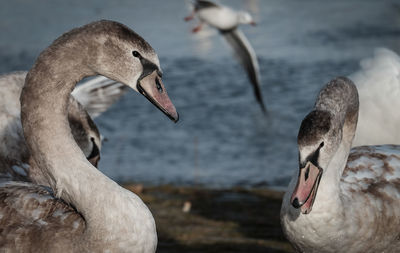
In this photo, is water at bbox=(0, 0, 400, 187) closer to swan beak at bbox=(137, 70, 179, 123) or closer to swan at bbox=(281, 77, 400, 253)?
swan at bbox=(281, 77, 400, 253)

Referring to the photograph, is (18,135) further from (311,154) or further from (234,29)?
(234,29)

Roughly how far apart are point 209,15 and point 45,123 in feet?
26.8

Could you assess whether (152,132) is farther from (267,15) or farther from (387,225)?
(267,15)

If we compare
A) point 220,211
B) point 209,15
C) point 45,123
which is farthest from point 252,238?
point 209,15

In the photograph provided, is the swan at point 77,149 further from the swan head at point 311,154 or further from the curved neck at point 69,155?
the swan head at point 311,154

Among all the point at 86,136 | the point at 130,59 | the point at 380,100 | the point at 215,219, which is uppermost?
the point at 130,59

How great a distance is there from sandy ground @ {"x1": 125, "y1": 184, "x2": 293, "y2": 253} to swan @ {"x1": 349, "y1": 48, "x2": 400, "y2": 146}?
102 centimetres

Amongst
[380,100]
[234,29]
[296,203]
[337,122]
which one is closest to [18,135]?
[296,203]

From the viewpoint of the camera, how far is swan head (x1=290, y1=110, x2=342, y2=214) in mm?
3920

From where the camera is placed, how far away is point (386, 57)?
20.9ft

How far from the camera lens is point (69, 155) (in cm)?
348

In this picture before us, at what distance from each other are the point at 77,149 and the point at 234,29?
751cm

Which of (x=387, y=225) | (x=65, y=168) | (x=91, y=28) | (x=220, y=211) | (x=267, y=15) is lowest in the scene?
(x=267, y=15)

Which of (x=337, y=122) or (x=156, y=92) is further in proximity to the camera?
(x=337, y=122)
